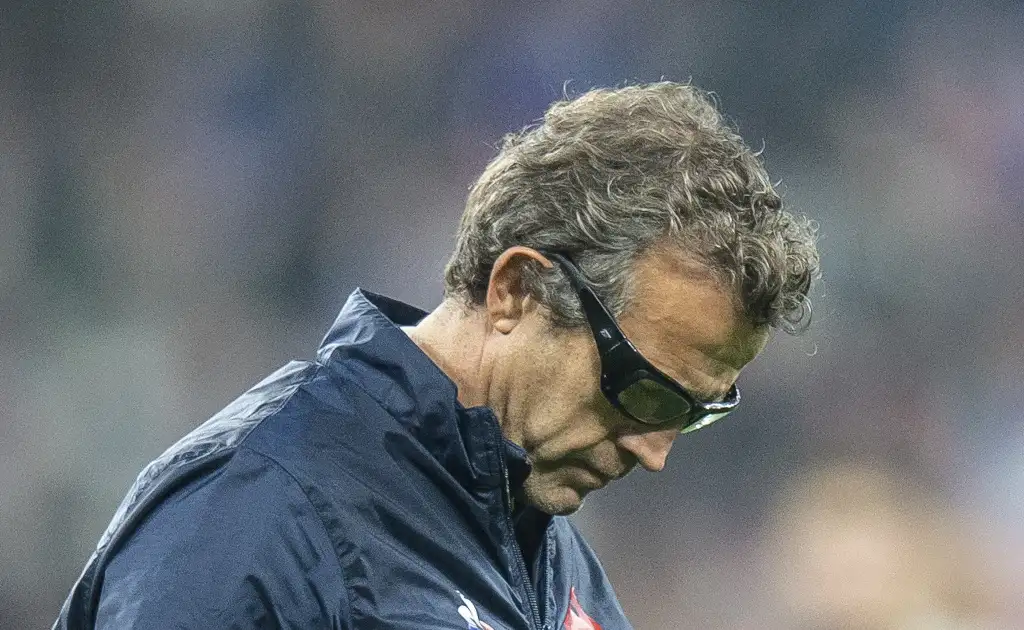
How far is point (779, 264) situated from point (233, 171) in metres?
3.31

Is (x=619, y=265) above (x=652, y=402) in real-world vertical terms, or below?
above

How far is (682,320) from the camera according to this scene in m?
1.79

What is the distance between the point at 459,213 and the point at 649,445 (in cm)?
310

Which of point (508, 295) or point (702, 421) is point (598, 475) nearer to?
point (702, 421)

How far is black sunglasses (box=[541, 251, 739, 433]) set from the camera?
5.81 feet

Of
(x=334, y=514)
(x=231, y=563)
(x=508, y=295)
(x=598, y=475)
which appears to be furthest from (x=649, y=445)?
(x=231, y=563)

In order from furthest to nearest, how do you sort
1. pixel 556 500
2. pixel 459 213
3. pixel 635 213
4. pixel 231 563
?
pixel 459 213
pixel 556 500
pixel 635 213
pixel 231 563

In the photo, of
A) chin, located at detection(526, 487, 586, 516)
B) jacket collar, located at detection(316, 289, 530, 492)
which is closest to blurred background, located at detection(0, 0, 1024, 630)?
chin, located at detection(526, 487, 586, 516)

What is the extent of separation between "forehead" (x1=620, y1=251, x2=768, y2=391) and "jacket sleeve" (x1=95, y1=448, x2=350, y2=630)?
584 millimetres

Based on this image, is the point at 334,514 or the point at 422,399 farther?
the point at 422,399

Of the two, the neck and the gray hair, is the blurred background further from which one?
the neck

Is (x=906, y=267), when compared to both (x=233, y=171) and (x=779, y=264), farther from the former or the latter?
(x=779, y=264)

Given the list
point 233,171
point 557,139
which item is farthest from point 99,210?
point 557,139

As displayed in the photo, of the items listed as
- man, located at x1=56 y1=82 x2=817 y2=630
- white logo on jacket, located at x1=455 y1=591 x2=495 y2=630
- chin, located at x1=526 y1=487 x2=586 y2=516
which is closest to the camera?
man, located at x1=56 y1=82 x2=817 y2=630
